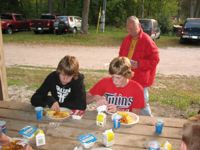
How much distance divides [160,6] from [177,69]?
80.4 ft

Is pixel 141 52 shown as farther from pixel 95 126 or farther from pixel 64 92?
pixel 95 126

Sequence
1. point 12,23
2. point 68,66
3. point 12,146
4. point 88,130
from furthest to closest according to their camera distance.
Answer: point 12,23 → point 68,66 → point 88,130 → point 12,146

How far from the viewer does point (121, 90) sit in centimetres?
349

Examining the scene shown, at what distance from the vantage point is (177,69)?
1088 cm

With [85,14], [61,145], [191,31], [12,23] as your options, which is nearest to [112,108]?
[61,145]

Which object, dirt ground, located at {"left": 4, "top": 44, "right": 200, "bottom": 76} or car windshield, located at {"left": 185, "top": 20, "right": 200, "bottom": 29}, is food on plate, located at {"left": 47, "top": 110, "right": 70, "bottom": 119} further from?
car windshield, located at {"left": 185, "top": 20, "right": 200, "bottom": 29}

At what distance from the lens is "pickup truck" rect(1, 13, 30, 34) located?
2092cm

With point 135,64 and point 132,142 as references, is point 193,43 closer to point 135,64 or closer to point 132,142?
point 135,64

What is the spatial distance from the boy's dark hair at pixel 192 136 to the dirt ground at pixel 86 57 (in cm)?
579

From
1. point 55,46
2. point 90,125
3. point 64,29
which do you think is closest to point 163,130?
point 90,125

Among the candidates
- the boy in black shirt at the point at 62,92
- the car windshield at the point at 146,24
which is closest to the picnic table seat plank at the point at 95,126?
the boy in black shirt at the point at 62,92

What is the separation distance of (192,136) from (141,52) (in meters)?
3.02

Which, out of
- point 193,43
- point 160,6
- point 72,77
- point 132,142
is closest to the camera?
point 132,142

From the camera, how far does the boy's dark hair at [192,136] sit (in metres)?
1.50
